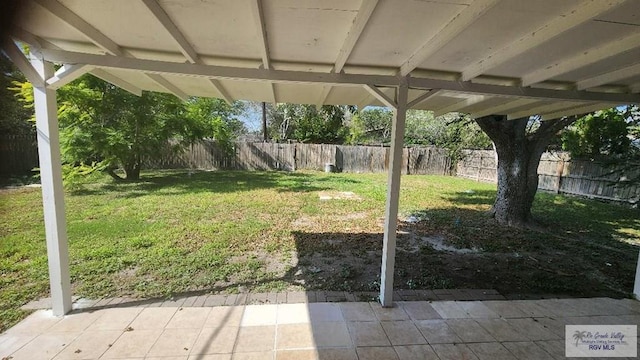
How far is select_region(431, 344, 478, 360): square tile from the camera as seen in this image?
7.40ft

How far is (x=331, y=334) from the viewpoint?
246 cm

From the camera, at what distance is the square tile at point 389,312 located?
273 centimetres

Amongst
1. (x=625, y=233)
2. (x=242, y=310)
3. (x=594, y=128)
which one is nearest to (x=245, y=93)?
(x=242, y=310)

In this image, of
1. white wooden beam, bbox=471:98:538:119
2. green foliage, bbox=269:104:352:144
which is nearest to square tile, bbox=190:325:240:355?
white wooden beam, bbox=471:98:538:119

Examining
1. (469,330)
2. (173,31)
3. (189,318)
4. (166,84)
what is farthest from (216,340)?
(166,84)

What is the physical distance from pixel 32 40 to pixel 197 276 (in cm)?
258

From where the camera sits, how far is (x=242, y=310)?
9.14 feet

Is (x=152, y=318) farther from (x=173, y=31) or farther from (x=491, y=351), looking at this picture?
(x=491, y=351)

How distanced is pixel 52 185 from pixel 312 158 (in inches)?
504

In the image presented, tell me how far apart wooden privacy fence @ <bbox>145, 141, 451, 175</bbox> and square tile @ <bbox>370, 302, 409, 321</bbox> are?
12.2 m

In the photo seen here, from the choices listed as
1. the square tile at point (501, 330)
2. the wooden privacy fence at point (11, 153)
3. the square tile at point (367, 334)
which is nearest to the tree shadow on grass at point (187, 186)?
the wooden privacy fence at point (11, 153)

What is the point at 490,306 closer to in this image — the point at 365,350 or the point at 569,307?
the point at 569,307

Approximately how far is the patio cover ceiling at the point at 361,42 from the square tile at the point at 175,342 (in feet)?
6.97

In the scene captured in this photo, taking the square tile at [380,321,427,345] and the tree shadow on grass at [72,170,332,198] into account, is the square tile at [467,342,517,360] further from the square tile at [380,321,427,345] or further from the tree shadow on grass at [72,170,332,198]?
the tree shadow on grass at [72,170,332,198]
